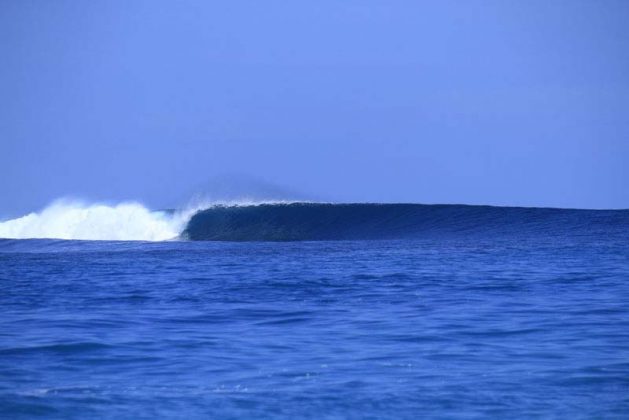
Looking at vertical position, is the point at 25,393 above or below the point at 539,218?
below

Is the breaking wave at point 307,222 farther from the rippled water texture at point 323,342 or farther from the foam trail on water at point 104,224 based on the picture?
the rippled water texture at point 323,342

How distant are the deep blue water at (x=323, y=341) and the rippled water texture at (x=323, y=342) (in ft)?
0.08

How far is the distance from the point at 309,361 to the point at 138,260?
13.7 metres

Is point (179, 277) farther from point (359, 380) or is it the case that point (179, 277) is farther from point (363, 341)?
point (359, 380)

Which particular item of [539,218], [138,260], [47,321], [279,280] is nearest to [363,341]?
[47,321]

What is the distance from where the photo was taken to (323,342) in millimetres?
8508

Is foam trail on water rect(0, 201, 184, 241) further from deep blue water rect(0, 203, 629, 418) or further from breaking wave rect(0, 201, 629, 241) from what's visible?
deep blue water rect(0, 203, 629, 418)

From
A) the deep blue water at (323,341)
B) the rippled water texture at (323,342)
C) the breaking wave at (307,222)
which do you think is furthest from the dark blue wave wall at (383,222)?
the rippled water texture at (323,342)

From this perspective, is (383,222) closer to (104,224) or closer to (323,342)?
(104,224)

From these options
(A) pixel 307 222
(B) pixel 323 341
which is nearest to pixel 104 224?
(A) pixel 307 222

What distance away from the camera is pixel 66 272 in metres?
17.6

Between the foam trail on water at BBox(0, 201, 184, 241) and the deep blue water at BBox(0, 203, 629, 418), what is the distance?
18791 mm

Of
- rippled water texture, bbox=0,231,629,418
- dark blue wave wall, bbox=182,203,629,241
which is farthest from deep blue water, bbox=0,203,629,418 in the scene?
dark blue wave wall, bbox=182,203,629,241

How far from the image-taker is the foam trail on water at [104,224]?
3575cm
